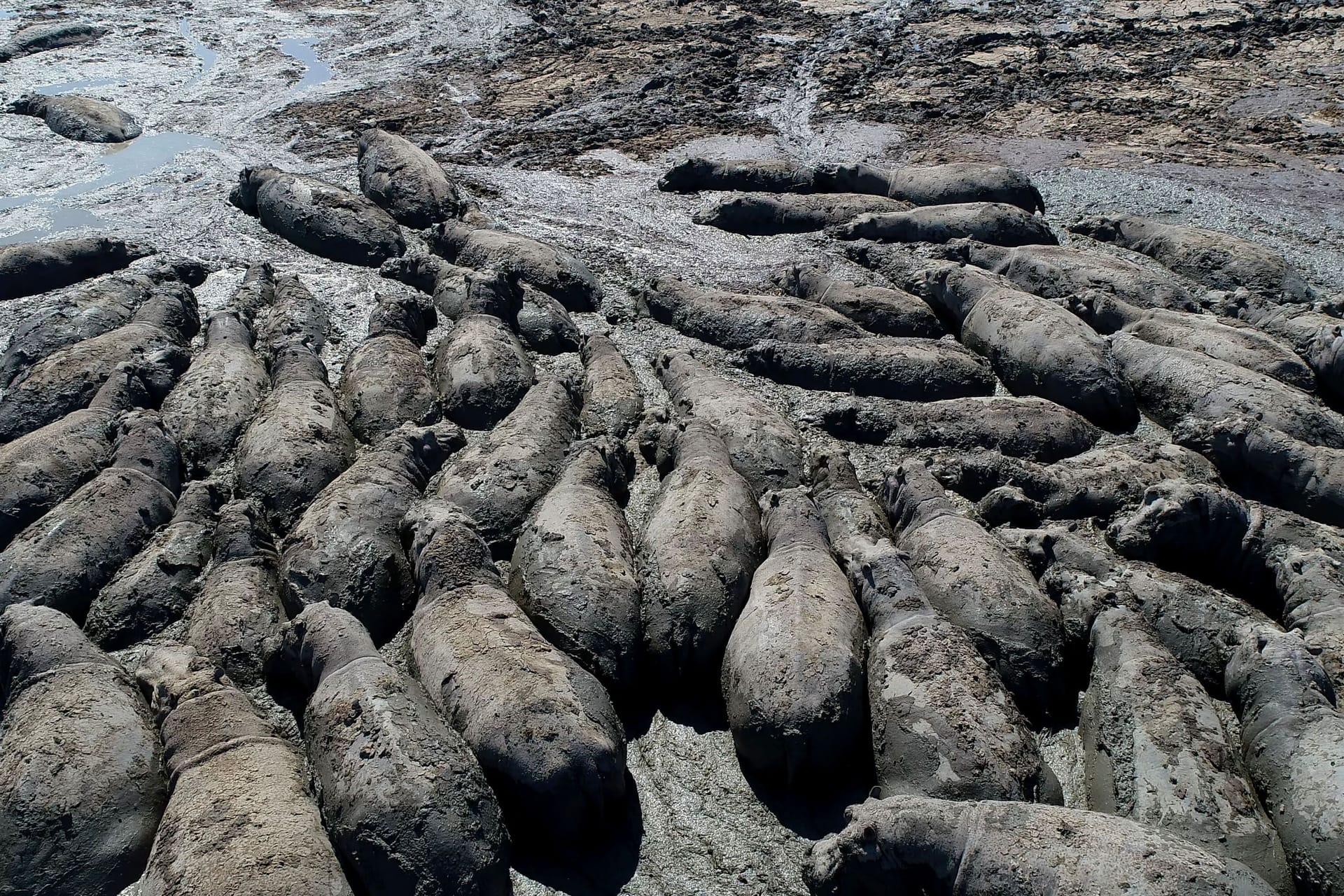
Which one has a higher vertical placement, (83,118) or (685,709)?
(685,709)

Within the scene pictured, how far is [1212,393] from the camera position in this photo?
24.6 feet

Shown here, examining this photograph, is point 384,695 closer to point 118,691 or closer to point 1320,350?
point 118,691

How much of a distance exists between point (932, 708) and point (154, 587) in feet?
15.2

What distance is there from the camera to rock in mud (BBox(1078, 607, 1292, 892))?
4.18m

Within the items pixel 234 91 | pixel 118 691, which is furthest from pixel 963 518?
pixel 234 91

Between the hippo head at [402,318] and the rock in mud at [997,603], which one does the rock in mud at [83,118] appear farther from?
the rock in mud at [997,603]

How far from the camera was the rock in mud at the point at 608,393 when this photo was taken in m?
7.83

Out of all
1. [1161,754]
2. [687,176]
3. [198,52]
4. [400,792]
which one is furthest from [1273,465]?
[198,52]

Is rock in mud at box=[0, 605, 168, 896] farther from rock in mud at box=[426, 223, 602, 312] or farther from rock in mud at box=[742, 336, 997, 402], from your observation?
rock in mud at box=[426, 223, 602, 312]

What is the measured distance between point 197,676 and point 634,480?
10.8 feet

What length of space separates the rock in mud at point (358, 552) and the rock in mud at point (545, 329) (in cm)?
268

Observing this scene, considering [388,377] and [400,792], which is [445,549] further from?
[388,377]

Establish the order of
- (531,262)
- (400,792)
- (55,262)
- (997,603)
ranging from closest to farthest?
(400,792), (997,603), (531,262), (55,262)

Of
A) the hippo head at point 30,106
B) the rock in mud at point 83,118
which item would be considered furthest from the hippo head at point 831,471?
the hippo head at point 30,106
